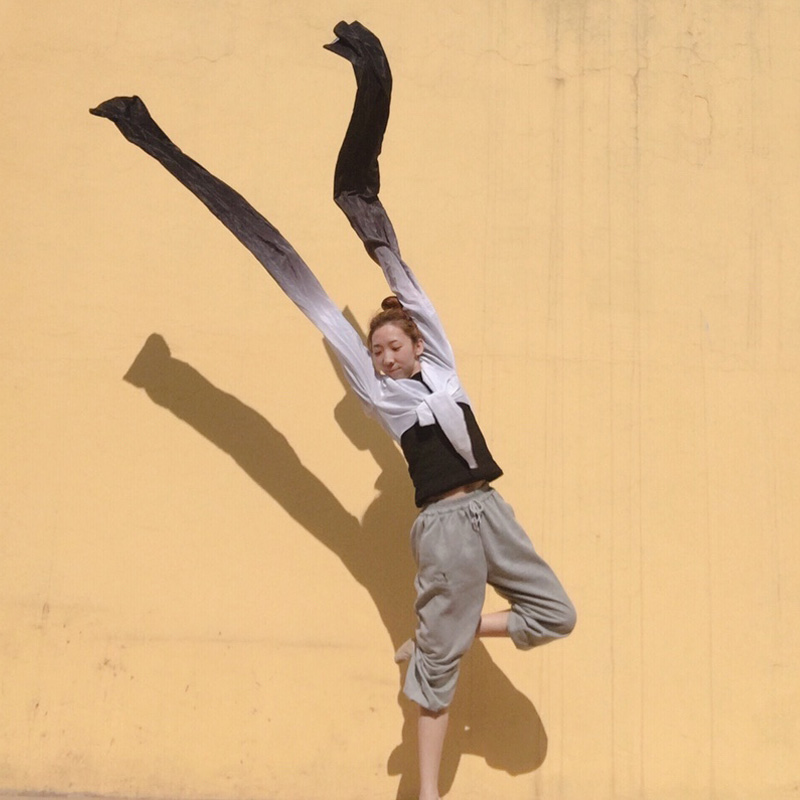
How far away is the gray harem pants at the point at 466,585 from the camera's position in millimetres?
2416

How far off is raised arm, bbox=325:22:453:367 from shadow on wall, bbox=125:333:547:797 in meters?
0.52

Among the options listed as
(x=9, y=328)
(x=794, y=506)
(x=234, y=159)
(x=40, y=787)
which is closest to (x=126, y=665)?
(x=40, y=787)

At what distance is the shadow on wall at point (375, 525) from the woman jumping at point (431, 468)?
24 centimetres

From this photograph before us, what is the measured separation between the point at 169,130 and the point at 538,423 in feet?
4.46

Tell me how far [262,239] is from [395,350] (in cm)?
45

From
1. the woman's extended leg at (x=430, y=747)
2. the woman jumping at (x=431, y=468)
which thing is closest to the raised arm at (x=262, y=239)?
the woman jumping at (x=431, y=468)

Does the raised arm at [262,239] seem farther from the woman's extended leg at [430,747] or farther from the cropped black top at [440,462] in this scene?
the woman's extended leg at [430,747]

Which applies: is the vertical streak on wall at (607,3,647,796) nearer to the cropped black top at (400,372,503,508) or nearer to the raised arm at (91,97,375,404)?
the cropped black top at (400,372,503,508)

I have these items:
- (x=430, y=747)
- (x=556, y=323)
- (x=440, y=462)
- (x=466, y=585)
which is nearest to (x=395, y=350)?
(x=440, y=462)

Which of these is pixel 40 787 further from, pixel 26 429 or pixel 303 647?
pixel 26 429

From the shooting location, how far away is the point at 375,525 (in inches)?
113

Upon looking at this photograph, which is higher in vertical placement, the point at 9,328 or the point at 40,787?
the point at 9,328

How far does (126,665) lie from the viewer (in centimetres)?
279

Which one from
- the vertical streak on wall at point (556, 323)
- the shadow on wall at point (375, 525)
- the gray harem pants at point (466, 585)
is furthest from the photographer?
the vertical streak on wall at point (556, 323)
